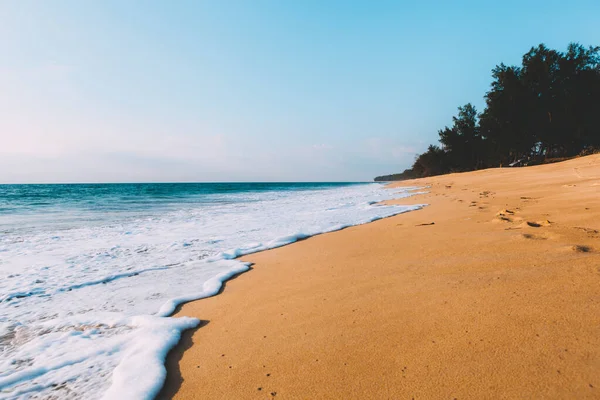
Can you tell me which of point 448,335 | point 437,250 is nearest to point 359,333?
point 448,335

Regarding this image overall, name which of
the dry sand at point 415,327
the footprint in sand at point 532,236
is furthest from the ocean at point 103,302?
the footprint in sand at point 532,236

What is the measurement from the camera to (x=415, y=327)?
170 centimetres

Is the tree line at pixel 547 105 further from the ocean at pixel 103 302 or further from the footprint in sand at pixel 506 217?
the ocean at pixel 103 302

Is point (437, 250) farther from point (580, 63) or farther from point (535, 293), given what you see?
point (580, 63)

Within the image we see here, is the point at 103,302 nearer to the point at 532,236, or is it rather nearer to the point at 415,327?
the point at 415,327

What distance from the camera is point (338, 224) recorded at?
610 centimetres

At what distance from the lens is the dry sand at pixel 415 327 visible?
1.26 meters

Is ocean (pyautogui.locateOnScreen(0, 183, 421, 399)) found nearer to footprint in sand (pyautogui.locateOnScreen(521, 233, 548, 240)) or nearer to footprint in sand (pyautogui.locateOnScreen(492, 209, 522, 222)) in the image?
footprint in sand (pyautogui.locateOnScreen(492, 209, 522, 222))

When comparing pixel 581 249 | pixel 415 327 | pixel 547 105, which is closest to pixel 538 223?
pixel 581 249

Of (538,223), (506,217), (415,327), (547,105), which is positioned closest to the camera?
(415,327)

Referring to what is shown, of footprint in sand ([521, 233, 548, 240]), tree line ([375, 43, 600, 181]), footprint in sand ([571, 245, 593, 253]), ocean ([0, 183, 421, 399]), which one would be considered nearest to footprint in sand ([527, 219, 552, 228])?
footprint in sand ([521, 233, 548, 240])

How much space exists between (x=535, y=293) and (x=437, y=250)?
1311 millimetres

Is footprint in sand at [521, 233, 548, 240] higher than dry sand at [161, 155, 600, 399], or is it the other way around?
footprint in sand at [521, 233, 548, 240]

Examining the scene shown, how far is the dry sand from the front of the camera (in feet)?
4.14
